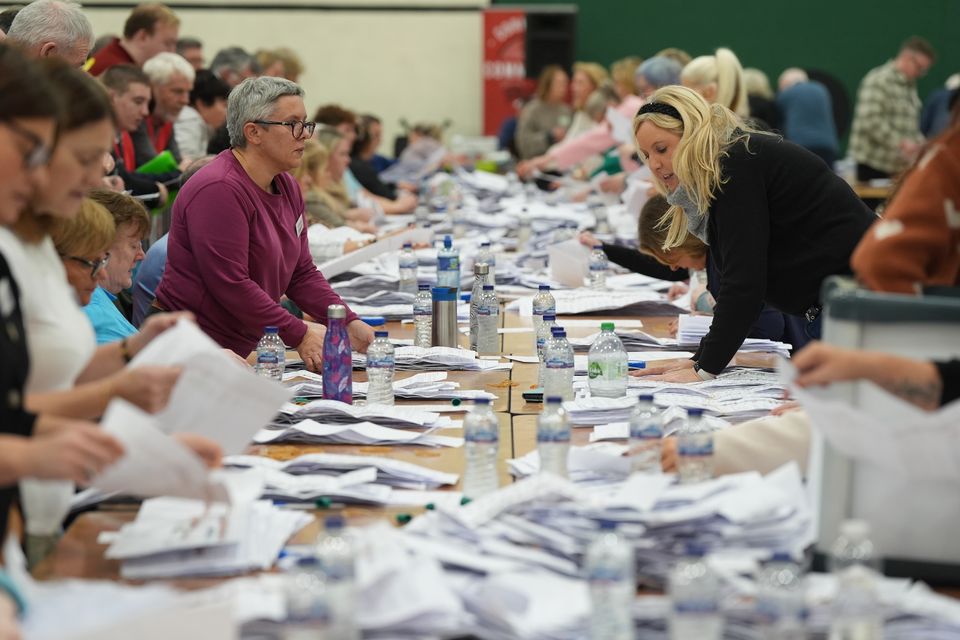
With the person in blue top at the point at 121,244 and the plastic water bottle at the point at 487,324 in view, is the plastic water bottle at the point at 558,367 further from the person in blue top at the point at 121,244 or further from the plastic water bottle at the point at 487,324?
the person in blue top at the point at 121,244

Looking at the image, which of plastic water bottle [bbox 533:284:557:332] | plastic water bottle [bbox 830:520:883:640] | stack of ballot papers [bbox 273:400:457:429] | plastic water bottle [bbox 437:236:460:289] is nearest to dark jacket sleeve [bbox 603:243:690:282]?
plastic water bottle [bbox 533:284:557:332]

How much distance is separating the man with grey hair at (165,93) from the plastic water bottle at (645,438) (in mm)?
4296

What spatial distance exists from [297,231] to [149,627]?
2471mm

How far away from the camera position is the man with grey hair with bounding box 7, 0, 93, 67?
434 centimetres

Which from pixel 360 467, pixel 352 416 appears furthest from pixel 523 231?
pixel 360 467

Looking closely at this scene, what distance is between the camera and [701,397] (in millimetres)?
3172

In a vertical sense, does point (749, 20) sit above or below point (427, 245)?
above

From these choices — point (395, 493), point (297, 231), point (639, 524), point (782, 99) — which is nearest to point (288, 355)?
point (297, 231)

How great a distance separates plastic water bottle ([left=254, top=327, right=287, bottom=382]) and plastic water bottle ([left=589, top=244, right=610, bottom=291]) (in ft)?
6.11

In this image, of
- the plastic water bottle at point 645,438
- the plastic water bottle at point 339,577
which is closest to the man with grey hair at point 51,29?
the plastic water bottle at point 645,438

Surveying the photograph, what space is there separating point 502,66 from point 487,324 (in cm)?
1019

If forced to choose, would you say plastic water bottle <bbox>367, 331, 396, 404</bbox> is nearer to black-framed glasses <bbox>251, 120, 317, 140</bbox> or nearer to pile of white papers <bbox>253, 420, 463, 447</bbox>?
pile of white papers <bbox>253, 420, 463, 447</bbox>

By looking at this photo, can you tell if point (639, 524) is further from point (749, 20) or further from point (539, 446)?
point (749, 20)

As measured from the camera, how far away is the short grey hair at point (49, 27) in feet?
14.3
